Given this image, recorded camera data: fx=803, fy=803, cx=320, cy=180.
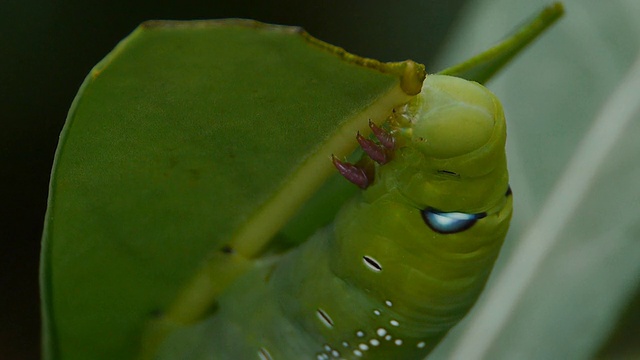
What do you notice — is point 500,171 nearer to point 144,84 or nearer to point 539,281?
point 144,84

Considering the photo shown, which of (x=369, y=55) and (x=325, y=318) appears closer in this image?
(x=325, y=318)

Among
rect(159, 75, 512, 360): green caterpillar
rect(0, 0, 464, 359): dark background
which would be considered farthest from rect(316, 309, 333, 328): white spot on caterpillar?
rect(0, 0, 464, 359): dark background

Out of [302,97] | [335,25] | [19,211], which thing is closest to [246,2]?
[335,25]

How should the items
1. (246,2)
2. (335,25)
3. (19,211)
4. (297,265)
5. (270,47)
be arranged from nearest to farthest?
(270,47), (297,265), (19,211), (246,2), (335,25)

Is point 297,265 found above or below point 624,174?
below

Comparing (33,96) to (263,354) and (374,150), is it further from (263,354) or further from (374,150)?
(374,150)

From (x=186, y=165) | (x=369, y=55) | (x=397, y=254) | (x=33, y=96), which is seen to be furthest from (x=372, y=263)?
(x=369, y=55)

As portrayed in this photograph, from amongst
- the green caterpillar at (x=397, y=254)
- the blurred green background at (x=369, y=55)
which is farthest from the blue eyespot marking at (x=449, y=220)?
the blurred green background at (x=369, y=55)
